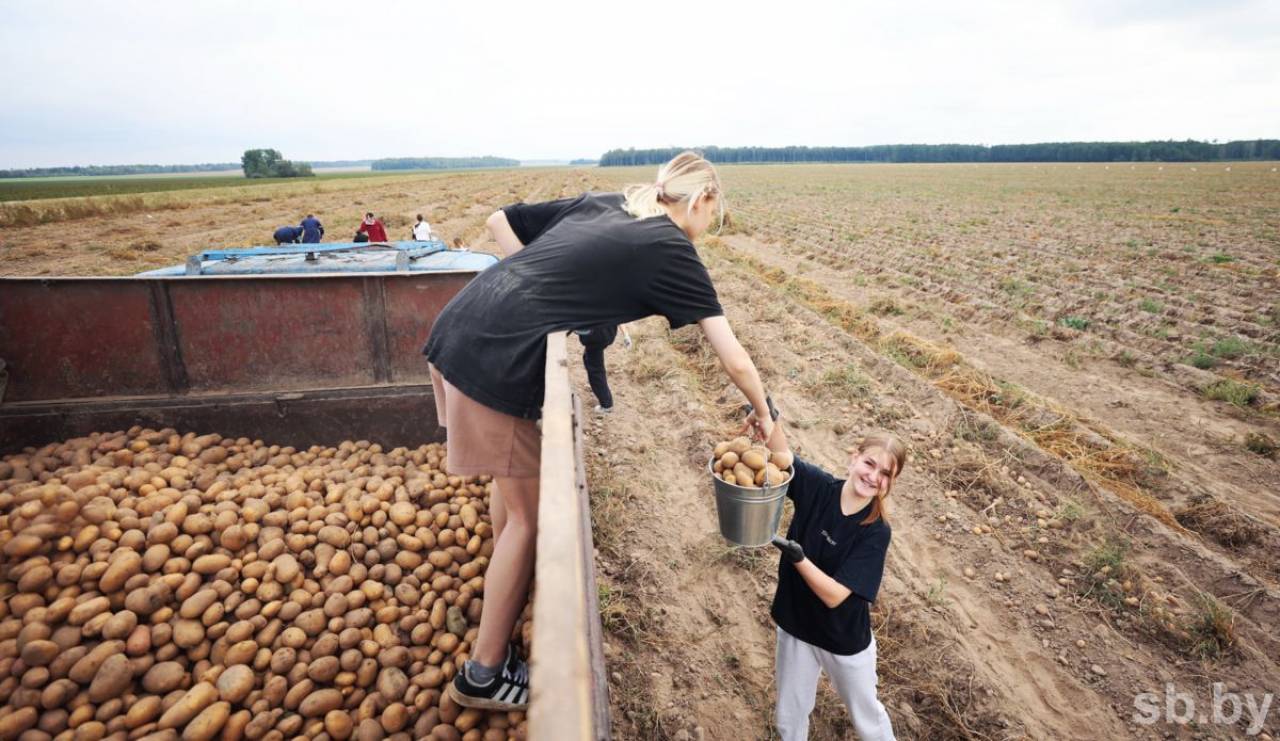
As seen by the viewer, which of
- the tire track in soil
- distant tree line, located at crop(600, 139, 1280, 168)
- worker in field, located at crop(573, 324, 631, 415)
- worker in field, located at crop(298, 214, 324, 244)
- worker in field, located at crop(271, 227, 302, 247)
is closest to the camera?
the tire track in soil

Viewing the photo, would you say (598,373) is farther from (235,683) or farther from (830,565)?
(235,683)

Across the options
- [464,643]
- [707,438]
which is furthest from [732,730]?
[707,438]

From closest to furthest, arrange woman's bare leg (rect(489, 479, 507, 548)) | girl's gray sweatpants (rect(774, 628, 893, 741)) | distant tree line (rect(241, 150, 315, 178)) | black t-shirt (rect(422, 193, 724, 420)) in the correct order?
black t-shirt (rect(422, 193, 724, 420))
girl's gray sweatpants (rect(774, 628, 893, 741))
woman's bare leg (rect(489, 479, 507, 548))
distant tree line (rect(241, 150, 315, 178))

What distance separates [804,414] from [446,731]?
4.14m

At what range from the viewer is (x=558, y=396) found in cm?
153

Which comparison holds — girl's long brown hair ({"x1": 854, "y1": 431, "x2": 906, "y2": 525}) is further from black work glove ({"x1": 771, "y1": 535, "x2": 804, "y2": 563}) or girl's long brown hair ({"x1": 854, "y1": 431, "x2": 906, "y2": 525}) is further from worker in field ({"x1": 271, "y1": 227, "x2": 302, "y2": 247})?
worker in field ({"x1": 271, "y1": 227, "x2": 302, "y2": 247})

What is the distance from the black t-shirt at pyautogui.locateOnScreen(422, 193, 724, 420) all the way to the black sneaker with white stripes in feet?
3.30

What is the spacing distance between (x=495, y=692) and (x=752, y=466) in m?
1.23

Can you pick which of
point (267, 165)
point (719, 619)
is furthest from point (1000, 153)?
point (719, 619)

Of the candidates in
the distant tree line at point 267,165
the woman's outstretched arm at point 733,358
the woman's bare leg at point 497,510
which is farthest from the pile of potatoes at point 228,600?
the distant tree line at point 267,165

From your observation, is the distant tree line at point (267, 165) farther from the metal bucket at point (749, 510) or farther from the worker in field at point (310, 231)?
the metal bucket at point (749, 510)

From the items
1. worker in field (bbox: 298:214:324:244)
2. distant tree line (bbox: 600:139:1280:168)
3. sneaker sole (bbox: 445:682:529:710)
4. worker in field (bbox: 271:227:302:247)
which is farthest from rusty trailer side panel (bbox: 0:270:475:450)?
distant tree line (bbox: 600:139:1280:168)

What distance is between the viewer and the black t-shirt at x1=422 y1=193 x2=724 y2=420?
1698 mm

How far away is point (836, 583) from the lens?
6.34 ft
